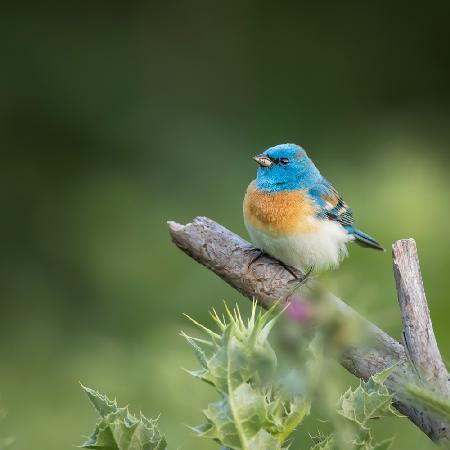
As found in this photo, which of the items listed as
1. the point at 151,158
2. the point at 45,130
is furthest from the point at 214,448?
the point at 45,130

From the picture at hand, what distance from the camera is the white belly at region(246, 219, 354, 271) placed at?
5.12 ft

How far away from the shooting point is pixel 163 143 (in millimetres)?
3891

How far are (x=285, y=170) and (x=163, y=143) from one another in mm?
2203

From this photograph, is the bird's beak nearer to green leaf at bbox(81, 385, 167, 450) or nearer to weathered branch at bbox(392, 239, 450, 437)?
weathered branch at bbox(392, 239, 450, 437)

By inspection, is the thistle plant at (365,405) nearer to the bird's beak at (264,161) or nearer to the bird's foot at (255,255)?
the bird's foot at (255,255)

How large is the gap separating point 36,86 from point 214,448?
2917 millimetres

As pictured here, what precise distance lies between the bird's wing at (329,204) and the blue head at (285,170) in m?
0.02

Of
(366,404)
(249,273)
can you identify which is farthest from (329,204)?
(366,404)

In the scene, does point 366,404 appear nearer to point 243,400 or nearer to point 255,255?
point 243,400

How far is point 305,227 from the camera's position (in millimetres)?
1635

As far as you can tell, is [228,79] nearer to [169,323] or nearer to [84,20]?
[84,20]

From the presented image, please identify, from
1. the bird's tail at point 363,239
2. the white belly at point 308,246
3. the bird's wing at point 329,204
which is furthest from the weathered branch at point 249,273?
the bird's tail at point 363,239

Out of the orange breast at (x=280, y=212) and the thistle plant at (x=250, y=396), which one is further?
the orange breast at (x=280, y=212)

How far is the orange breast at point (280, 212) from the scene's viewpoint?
1.61 metres
